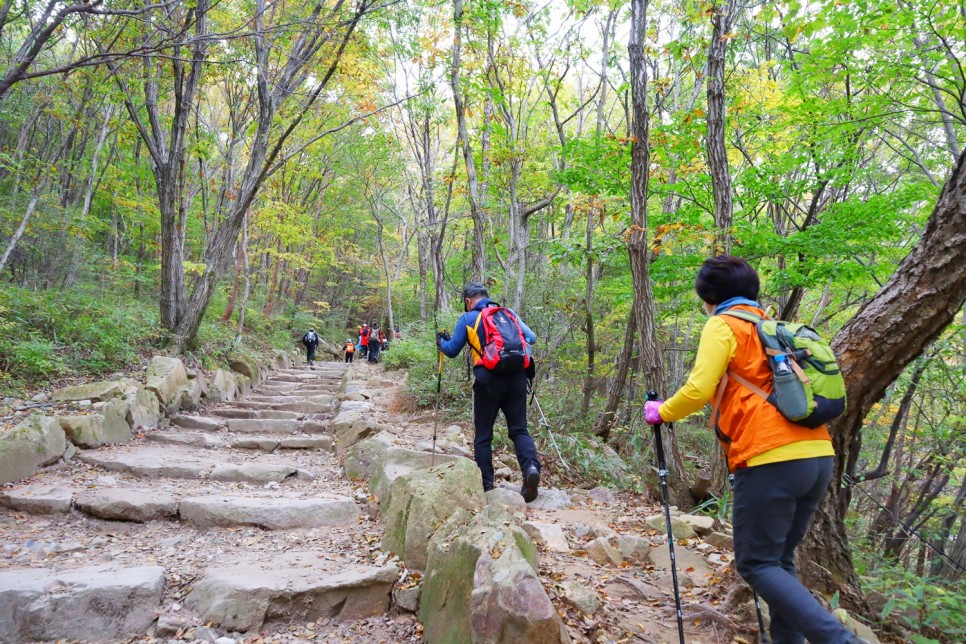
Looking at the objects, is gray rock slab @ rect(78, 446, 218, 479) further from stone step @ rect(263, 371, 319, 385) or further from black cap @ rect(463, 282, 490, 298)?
Result: stone step @ rect(263, 371, 319, 385)

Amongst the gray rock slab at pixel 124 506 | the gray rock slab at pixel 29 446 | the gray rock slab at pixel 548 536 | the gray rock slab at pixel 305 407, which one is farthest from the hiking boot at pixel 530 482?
the gray rock slab at pixel 305 407

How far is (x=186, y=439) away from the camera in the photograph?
22.1 ft

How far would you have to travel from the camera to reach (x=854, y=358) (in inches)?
105

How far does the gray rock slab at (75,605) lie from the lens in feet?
9.50

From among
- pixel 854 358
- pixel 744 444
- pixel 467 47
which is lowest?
pixel 744 444

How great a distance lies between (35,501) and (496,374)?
157 inches

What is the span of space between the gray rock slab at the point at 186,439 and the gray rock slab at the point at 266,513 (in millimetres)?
2428

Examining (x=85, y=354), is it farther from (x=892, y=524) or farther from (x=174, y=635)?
(x=892, y=524)

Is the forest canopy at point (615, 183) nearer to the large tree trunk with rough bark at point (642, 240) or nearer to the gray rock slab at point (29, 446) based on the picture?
the large tree trunk with rough bark at point (642, 240)

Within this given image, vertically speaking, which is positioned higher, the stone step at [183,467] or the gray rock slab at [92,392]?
the gray rock slab at [92,392]

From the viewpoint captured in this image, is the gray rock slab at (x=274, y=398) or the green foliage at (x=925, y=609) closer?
the green foliage at (x=925, y=609)

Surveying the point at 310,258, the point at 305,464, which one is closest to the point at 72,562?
the point at 305,464

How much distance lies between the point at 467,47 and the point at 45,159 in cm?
1067

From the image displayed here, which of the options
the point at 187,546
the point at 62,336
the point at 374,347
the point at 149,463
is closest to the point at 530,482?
the point at 187,546
